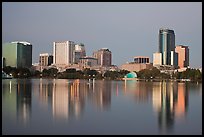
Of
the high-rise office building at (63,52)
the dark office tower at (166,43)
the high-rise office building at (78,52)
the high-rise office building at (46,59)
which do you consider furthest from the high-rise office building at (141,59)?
the high-rise office building at (46,59)

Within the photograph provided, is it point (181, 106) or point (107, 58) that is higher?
point (107, 58)

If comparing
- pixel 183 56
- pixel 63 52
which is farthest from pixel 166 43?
pixel 63 52

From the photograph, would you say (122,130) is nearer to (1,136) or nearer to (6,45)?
(1,136)

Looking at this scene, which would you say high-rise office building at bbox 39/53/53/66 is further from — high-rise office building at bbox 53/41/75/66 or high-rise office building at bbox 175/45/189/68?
high-rise office building at bbox 175/45/189/68

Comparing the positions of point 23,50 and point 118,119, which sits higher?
point 23,50

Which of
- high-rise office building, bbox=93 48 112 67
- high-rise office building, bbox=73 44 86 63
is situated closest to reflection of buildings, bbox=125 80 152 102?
high-rise office building, bbox=73 44 86 63

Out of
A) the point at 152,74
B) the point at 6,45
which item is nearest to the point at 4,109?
the point at 152,74

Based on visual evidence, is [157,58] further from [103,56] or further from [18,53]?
[18,53]
